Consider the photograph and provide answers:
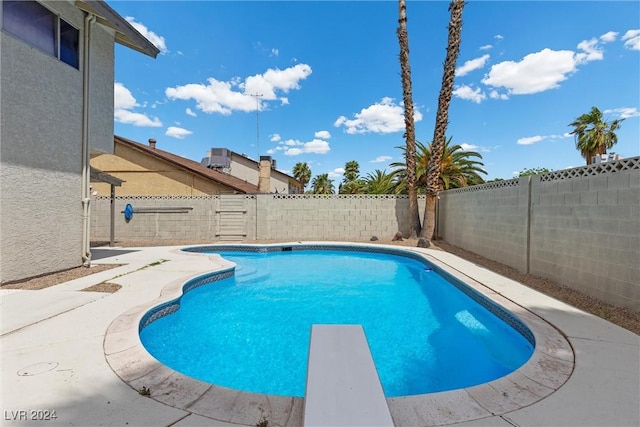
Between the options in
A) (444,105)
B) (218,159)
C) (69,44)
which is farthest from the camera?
(218,159)

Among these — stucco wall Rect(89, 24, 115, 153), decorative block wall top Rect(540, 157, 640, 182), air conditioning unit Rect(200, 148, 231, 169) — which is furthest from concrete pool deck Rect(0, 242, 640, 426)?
air conditioning unit Rect(200, 148, 231, 169)

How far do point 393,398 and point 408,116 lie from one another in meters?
12.8

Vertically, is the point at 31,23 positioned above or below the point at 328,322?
above

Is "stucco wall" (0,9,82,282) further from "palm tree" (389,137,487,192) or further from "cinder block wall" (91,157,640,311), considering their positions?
"palm tree" (389,137,487,192)

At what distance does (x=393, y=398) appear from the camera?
2.43m

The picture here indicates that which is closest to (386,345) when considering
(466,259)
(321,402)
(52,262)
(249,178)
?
(321,402)

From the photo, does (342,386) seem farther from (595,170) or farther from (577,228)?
(595,170)

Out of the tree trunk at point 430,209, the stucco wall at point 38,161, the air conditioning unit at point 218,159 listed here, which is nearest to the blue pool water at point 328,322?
the stucco wall at point 38,161

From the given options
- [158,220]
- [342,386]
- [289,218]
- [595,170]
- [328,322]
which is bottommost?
[328,322]

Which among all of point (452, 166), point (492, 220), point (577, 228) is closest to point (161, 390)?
point (577, 228)

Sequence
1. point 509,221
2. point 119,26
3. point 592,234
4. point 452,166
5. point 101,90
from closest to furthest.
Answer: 1. point 592,234
2. point 119,26
3. point 101,90
4. point 509,221
5. point 452,166

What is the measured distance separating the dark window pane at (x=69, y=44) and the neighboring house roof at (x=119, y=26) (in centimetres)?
57

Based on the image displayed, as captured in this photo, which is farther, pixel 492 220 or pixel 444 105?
pixel 444 105

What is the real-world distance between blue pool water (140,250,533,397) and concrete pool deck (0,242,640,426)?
0.68 metres
